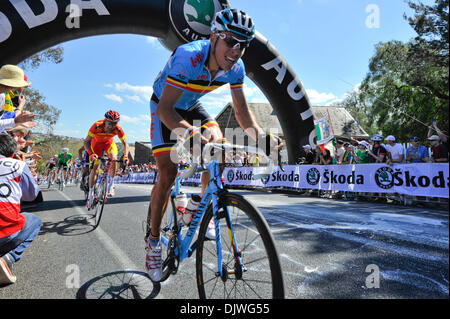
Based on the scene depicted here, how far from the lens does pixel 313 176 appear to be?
1062 centimetres

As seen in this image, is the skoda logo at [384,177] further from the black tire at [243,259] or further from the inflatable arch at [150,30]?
the black tire at [243,259]

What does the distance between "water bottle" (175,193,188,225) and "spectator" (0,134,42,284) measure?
1485mm

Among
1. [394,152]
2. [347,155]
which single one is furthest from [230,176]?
[394,152]

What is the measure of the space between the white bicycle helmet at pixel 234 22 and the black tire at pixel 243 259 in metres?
1.30

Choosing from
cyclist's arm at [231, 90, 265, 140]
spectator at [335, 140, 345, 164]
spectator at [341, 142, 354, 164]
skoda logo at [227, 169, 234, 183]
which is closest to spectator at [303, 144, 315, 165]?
spectator at [335, 140, 345, 164]

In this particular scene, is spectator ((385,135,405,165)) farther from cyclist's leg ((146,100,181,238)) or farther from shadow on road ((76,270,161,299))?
shadow on road ((76,270,161,299))

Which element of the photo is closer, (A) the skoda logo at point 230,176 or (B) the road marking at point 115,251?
(B) the road marking at point 115,251

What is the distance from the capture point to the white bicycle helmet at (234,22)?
7.22 ft

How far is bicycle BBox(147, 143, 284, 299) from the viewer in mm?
1580

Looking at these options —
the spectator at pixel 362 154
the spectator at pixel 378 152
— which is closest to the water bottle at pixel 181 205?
the spectator at pixel 378 152

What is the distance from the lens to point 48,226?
5.18 m

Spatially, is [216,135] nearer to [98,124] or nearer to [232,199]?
[232,199]
